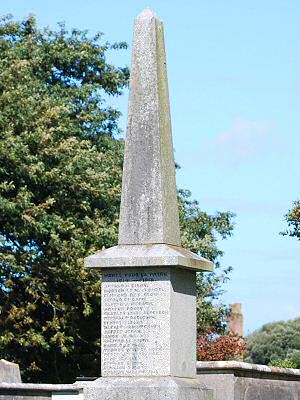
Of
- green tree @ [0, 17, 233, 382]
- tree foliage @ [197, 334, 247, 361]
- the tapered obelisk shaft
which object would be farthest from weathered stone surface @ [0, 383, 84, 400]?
tree foliage @ [197, 334, 247, 361]

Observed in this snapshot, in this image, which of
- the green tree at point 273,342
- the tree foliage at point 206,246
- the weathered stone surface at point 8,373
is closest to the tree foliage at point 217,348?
the tree foliage at point 206,246

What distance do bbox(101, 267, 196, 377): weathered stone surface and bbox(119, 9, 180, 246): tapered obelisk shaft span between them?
49 cm

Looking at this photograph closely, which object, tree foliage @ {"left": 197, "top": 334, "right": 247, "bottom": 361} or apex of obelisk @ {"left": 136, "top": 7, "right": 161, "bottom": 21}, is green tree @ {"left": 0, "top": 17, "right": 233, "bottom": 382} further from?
apex of obelisk @ {"left": 136, "top": 7, "right": 161, "bottom": 21}

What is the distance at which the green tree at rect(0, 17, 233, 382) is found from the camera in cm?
2975

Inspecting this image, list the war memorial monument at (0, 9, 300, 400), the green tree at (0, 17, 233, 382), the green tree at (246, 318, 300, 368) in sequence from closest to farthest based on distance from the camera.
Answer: the war memorial monument at (0, 9, 300, 400)
the green tree at (0, 17, 233, 382)
the green tree at (246, 318, 300, 368)

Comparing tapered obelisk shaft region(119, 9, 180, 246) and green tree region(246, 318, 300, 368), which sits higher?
green tree region(246, 318, 300, 368)

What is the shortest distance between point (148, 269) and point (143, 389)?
1.39 meters

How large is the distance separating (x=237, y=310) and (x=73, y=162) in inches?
1009

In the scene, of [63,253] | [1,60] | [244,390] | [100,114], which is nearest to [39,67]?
[100,114]

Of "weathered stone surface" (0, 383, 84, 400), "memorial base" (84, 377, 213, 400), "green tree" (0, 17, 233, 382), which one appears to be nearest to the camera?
"memorial base" (84, 377, 213, 400)

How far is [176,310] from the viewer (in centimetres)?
1501

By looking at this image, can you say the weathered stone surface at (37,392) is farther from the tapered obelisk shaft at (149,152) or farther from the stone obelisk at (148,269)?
the tapered obelisk shaft at (149,152)

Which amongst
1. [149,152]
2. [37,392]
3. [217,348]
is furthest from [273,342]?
[149,152]

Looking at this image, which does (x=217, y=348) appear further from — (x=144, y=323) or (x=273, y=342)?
(x=273, y=342)
